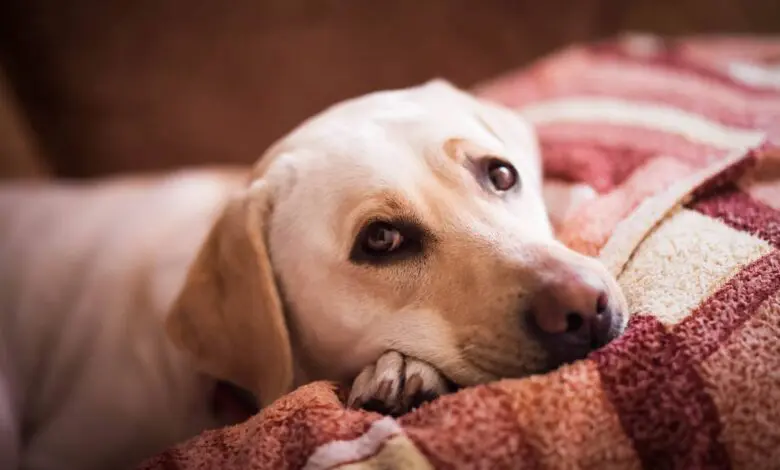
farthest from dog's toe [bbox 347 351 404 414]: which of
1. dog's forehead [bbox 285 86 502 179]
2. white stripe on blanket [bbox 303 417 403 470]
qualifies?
dog's forehead [bbox 285 86 502 179]

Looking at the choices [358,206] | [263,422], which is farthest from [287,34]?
[263,422]

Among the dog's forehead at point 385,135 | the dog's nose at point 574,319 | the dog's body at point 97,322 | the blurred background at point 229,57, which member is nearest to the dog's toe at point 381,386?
the dog's nose at point 574,319

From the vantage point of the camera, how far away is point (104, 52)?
2.53 meters

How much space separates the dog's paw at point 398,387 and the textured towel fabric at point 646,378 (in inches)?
2.4

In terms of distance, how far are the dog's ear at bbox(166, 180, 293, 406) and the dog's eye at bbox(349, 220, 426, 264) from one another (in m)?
0.20

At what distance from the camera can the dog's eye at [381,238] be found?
51.3 inches

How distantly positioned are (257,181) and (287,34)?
4.06 ft

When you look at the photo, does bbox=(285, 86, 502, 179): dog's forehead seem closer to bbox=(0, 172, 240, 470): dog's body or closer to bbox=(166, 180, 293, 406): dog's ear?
bbox=(166, 180, 293, 406): dog's ear

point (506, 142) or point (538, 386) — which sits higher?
point (506, 142)

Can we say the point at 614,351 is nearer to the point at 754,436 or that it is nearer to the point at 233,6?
the point at 754,436

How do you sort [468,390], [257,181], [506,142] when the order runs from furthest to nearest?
[506,142] < [257,181] < [468,390]

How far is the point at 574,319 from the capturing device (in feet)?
3.49

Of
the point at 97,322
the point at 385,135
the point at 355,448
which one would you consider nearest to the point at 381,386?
the point at 355,448

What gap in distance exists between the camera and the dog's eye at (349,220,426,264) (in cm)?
130
